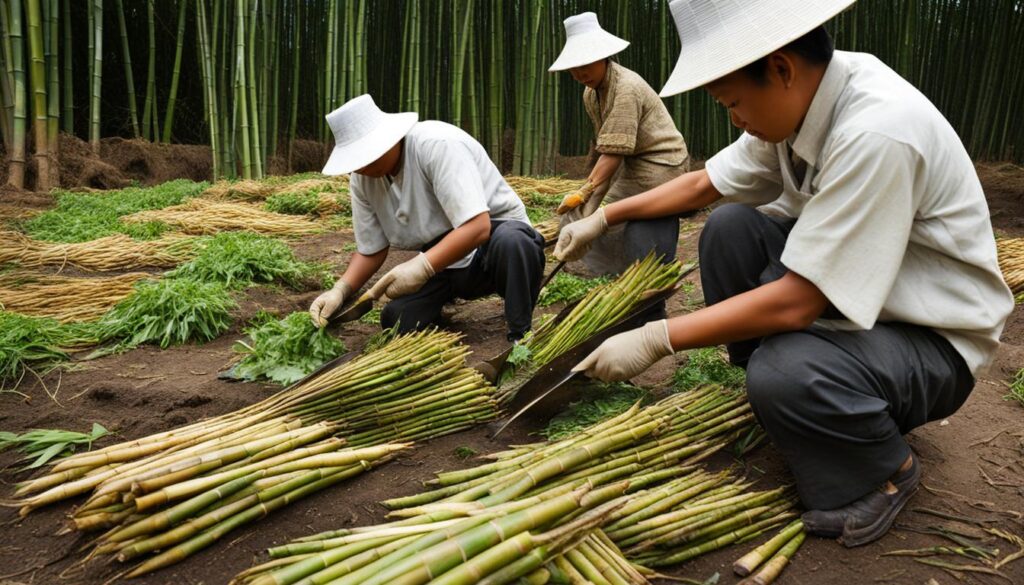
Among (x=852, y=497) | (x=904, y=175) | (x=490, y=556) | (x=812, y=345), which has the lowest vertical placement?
(x=852, y=497)

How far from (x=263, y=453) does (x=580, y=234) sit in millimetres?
1549

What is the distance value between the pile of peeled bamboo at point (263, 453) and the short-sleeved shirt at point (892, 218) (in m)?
1.26

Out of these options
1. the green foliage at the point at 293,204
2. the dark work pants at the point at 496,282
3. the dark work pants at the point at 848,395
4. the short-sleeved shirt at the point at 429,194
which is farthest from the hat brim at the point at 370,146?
the green foliage at the point at 293,204

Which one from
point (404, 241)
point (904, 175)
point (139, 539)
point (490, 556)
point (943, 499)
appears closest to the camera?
point (490, 556)

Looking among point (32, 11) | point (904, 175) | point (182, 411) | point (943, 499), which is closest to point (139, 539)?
point (182, 411)

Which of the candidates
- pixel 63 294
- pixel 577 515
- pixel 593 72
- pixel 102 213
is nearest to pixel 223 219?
pixel 102 213

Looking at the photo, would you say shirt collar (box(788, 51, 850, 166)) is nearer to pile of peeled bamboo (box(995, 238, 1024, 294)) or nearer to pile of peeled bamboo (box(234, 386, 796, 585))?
pile of peeled bamboo (box(234, 386, 796, 585))

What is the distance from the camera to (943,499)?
2.09m

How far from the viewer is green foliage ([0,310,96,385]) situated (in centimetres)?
306

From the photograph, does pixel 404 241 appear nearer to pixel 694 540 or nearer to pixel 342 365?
pixel 342 365

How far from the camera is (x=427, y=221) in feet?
11.5

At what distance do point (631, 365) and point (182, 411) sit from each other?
1.67 metres

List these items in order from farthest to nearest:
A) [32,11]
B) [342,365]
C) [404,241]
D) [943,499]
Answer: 1. [32,11]
2. [404,241]
3. [342,365]
4. [943,499]

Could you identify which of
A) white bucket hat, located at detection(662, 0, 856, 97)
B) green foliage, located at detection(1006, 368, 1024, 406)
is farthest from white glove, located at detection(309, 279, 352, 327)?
green foliage, located at detection(1006, 368, 1024, 406)
